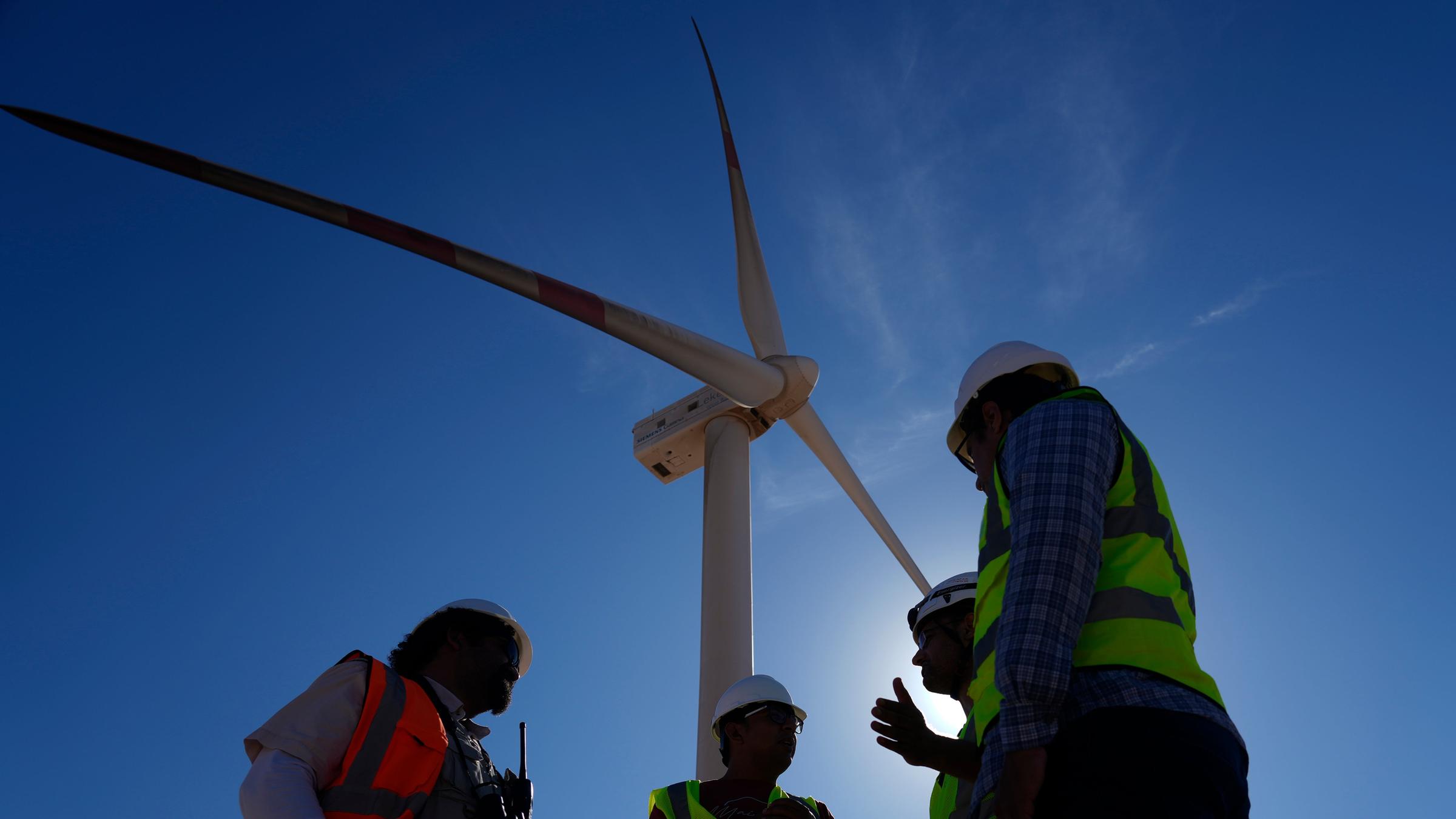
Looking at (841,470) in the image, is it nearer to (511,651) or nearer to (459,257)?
(459,257)

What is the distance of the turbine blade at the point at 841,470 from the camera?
67.7 ft

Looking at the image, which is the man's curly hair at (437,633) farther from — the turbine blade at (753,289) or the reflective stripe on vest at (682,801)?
the turbine blade at (753,289)

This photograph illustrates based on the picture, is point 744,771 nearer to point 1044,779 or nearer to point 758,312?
point 1044,779

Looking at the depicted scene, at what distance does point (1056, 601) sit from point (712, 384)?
14237 mm

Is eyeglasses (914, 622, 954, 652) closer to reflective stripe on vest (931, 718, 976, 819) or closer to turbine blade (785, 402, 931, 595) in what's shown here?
reflective stripe on vest (931, 718, 976, 819)

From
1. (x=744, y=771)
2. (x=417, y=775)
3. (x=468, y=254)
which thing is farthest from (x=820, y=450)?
(x=417, y=775)

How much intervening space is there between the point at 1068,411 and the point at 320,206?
10.5 m

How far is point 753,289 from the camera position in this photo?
21750mm

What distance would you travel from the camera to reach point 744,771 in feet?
21.4

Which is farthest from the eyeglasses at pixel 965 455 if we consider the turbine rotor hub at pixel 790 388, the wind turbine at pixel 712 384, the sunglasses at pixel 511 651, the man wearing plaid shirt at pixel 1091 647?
the turbine rotor hub at pixel 790 388

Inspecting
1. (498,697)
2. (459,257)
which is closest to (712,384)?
(459,257)

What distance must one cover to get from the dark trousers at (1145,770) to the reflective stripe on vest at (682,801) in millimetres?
3029

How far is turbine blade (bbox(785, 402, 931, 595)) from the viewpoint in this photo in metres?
20.6

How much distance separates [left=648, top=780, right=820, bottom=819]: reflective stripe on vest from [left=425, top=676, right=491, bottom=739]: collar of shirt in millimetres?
1068
